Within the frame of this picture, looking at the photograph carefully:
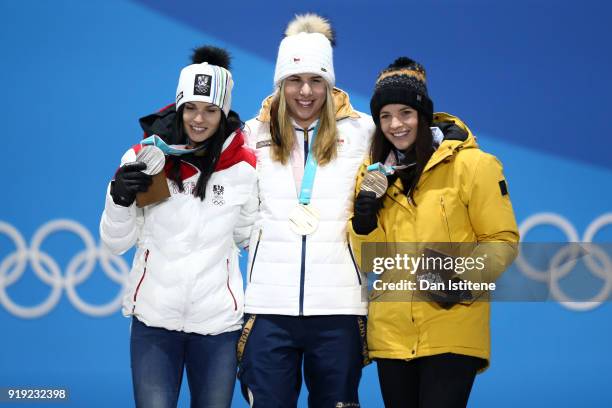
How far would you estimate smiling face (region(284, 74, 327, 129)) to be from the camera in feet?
10.9

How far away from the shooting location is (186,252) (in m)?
3.12

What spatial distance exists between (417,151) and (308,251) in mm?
573

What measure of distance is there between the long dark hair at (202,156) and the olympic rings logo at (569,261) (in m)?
2.82

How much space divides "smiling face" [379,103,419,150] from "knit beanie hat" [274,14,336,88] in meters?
0.38

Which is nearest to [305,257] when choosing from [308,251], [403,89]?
[308,251]

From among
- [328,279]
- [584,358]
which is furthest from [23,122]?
[584,358]

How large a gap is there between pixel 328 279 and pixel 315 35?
1.04 m

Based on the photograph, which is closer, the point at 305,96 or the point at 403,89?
the point at 403,89

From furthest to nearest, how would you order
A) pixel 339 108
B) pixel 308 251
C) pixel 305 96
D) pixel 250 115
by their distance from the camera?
1. pixel 250 115
2. pixel 339 108
3. pixel 305 96
4. pixel 308 251

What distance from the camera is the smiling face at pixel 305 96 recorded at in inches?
131

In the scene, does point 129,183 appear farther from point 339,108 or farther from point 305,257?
point 339,108

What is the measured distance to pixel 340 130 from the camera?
11.1 ft

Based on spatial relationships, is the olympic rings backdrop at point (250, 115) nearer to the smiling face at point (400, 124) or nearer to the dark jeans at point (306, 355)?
the dark jeans at point (306, 355)

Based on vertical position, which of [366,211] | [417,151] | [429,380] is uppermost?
[417,151]
